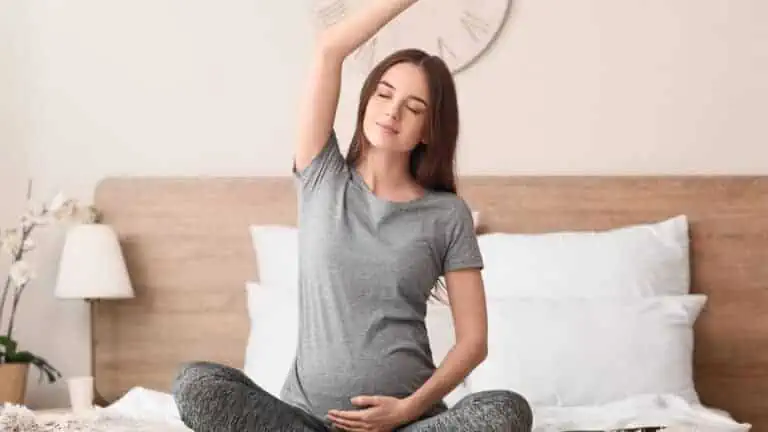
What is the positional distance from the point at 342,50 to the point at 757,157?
1705 mm

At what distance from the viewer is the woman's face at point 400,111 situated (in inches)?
70.6

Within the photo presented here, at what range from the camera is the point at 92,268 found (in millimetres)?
2990

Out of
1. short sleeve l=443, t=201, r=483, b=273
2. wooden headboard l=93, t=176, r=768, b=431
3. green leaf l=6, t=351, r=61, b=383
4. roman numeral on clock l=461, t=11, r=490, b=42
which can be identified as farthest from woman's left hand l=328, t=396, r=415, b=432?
roman numeral on clock l=461, t=11, r=490, b=42

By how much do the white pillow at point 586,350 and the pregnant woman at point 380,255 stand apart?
86cm

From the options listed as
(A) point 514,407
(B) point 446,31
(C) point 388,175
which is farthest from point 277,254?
(A) point 514,407

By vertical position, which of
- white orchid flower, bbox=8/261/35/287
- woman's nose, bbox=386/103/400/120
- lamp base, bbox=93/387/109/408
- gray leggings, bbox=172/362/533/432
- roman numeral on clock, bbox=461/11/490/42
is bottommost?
lamp base, bbox=93/387/109/408

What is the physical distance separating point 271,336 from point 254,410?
126 centimetres

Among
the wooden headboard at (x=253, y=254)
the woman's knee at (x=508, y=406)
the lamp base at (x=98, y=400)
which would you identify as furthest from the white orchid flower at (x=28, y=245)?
the woman's knee at (x=508, y=406)

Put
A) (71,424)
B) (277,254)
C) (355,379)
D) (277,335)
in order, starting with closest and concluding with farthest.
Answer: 1. (355,379)
2. (71,424)
3. (277,335)
4. (277,254)

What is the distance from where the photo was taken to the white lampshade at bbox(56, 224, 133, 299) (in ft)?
9.78

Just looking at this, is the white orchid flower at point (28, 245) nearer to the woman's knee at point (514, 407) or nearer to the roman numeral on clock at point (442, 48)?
the roman numeral on clock at point (442, 48)

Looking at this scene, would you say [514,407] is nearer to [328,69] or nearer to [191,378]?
[191,378]

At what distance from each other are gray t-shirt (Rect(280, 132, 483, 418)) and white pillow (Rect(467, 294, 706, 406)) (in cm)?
88

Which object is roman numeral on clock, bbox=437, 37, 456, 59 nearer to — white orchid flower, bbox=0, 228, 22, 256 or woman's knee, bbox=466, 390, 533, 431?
white orchid flower, bbox=0, 228, 22, 256
